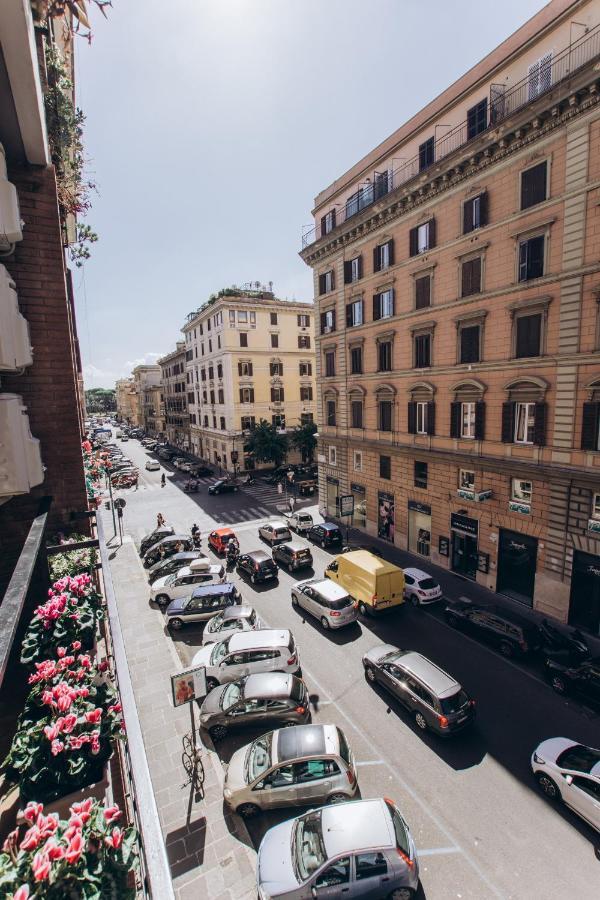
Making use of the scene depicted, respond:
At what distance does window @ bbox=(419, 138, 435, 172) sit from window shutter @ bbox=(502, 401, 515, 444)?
12218 millimetres

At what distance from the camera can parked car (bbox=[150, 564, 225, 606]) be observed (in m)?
18.7

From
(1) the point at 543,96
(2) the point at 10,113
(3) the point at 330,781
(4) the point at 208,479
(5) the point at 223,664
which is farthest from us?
(4) the point at 208,479

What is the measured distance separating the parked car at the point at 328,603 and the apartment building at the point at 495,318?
7309 millimetres

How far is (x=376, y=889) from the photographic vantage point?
7305mm

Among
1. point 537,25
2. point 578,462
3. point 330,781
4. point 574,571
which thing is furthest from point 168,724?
point 537,25

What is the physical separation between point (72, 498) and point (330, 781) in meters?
8.00

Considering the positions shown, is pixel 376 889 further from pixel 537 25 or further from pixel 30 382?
pixel 537 25

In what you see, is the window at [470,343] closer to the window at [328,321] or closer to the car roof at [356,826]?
the window at [328,321]

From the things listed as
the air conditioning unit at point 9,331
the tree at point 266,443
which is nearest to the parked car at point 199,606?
the air conditioning unit at point 9,331

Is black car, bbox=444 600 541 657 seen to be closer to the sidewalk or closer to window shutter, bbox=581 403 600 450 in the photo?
window shutter, bbox=581 403 600 450

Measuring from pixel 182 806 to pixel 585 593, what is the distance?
14.9m

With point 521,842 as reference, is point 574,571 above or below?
above

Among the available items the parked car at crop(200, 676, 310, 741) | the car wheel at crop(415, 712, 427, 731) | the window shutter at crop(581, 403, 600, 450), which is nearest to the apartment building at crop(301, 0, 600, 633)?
the window shutter at crop(581, 403, 600, 450)

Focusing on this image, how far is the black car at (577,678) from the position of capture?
12172 mm
